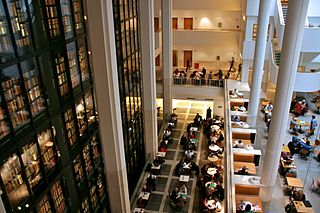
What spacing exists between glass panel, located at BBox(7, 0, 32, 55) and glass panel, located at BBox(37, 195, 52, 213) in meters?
3.44

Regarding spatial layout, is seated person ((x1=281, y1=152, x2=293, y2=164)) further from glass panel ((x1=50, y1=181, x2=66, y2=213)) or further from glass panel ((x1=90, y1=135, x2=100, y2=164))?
glass panel ((x1=50, y1=181, x2=66, y2=213))

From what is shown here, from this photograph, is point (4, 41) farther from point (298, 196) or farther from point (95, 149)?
point (298, 196)

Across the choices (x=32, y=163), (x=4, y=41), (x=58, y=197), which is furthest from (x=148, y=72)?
(x=4, y=41)

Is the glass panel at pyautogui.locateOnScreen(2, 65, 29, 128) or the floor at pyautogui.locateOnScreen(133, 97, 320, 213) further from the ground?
the glass panel at pyautogui.locateOnScreen(2, 65, 29, 128)

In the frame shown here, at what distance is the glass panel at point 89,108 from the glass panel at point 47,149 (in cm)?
196

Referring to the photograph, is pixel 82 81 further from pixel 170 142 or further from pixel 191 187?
pixel 170 142

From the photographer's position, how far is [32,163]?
21.8ft

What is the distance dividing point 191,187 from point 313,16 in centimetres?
1122

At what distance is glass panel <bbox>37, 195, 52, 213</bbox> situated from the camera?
683cm

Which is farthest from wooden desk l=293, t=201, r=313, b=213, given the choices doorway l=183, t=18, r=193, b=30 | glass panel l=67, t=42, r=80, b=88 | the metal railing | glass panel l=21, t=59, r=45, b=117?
doorway l=183, t=18, r=193, b=30

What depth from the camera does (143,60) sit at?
1388 centimetres

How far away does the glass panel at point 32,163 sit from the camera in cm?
638

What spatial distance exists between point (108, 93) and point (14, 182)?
3.63 metres

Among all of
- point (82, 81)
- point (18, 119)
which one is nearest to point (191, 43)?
point (82, 81)
